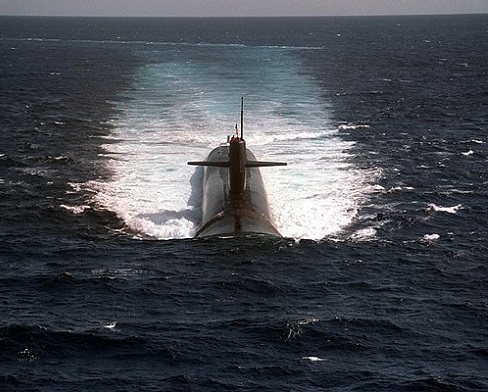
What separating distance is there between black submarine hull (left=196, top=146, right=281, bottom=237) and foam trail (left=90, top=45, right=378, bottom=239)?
1810 mm

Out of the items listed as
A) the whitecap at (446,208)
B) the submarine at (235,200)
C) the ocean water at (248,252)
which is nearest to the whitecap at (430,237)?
the ocean water at (248,252)

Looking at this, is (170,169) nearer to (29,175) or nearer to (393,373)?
(29,175)

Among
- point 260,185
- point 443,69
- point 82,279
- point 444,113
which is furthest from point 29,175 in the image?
point 443,69

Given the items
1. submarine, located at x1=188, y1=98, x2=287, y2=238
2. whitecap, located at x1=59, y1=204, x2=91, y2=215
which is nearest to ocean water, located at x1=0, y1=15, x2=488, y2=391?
→ whitecap, located at x1=59, y1=204, x2=91, y2=215

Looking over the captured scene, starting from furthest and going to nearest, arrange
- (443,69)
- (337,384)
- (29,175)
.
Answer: (443,69)
(29,175)
(337,384)

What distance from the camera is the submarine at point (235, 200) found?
53.5 metres

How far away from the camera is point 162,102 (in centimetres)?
11144

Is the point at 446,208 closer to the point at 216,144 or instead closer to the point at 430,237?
the point at 430,237

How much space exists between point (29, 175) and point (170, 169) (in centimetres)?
1367

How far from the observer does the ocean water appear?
116 feet

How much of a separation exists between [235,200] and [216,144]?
2947 cm

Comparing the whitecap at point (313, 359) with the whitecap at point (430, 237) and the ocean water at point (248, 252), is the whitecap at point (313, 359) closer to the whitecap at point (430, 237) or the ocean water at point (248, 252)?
the ocean water at point (248, 252)

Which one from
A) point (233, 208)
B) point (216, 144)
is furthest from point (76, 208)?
point (216, 144)

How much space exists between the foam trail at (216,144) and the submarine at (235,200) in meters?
2.02
